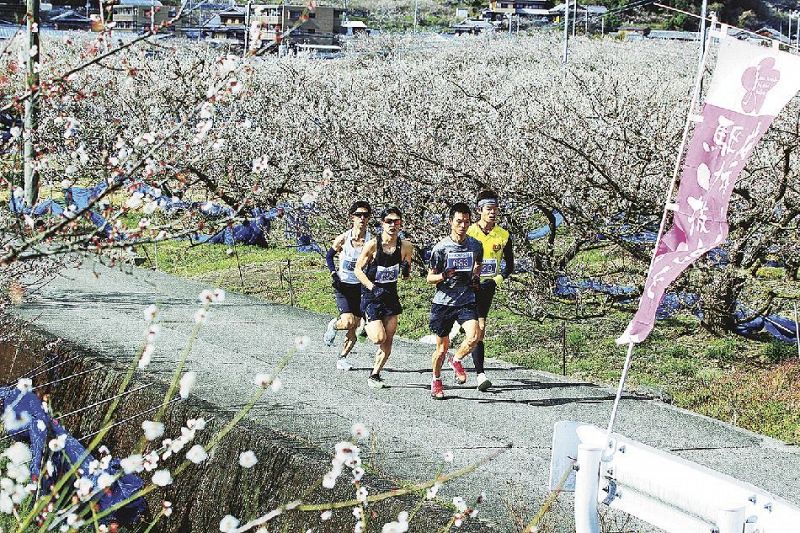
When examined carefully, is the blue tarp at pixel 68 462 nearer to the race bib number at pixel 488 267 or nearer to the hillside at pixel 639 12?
the race bib number at pixel 488 267

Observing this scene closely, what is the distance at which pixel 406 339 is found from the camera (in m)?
12.7

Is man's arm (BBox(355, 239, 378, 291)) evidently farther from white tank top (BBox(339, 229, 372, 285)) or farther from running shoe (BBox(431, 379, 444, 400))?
running shoe (BBox(431, 379, 444, 400))

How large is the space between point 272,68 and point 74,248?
2621 cm

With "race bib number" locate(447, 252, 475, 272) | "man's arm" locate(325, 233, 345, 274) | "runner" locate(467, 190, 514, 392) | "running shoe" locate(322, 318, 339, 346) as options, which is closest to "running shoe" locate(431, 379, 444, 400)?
"runner" locate(467, 190, 514, 392)

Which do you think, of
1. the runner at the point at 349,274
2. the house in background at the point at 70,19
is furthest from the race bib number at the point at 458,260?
the house in background at the point at 70,19

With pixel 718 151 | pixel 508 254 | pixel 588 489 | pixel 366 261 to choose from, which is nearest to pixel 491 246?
pixel 508 254

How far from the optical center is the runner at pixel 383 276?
33.2 feet

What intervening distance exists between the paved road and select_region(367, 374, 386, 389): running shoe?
7cm

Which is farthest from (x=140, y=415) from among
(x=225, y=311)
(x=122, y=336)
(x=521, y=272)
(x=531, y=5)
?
(x=531, y=5)

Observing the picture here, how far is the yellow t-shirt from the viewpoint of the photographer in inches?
400

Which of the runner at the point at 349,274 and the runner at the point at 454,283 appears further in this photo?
the runner at the point at 349,274

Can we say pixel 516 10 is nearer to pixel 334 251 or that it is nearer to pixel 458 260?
pixel 334 251

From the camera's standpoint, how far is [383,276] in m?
10.2

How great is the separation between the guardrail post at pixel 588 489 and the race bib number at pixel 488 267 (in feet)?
17.5
